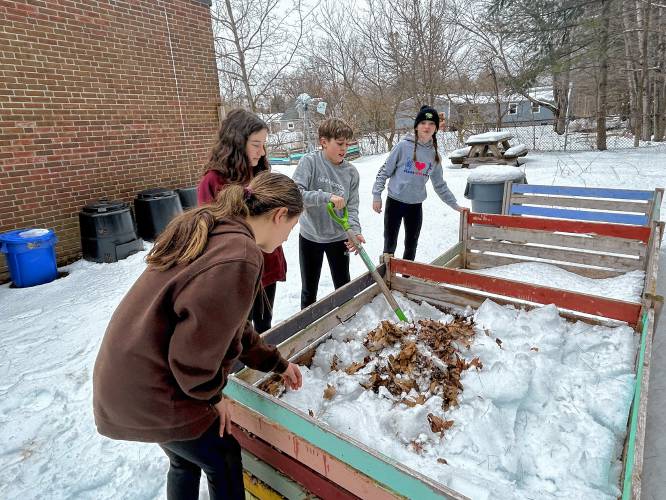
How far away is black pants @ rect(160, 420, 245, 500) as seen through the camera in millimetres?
1396

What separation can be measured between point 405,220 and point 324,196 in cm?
152

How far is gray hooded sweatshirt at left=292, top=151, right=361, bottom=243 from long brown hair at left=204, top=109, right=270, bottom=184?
57 cm

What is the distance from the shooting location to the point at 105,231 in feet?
18.2

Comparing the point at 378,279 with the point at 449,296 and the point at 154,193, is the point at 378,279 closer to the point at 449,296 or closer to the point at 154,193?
the point at 449,296

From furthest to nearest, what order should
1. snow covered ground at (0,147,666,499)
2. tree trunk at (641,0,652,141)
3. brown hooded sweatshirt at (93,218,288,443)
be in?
tree trunk at (641,0,652,141)
snow covered ground at (0,147,666,499)
brown hooded sweatshirt at (93,218,288,443)

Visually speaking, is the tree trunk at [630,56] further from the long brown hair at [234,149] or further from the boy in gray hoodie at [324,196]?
the long brown hair at [234,149]

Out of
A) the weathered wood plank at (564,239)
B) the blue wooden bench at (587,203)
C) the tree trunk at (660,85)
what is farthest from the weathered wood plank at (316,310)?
the tree trunk at (660,85)

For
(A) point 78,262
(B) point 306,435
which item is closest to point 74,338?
(A) point 78,262

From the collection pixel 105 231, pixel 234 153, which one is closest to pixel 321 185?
pixel 234 153

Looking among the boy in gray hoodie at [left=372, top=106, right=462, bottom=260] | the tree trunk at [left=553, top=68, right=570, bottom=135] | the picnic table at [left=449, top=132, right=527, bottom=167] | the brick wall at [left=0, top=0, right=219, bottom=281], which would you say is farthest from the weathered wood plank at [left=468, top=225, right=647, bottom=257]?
the tree trunk at [left=553, top=68, right=570, bottom=135]

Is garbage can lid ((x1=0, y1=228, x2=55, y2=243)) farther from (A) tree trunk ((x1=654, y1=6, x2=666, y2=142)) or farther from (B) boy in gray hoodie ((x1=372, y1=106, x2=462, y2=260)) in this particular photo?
(A) tree trunk ((x1=654, y1=6, x2=666, y2=142))

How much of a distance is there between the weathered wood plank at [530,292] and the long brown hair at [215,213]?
1812mm

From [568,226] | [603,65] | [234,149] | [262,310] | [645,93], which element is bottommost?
[262,310]

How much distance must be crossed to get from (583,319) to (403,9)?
1601 centimetres
